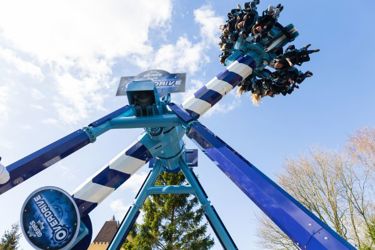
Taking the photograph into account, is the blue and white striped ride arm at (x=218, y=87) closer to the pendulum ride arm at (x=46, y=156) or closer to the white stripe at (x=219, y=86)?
the white stripe at (x=219, y=86)

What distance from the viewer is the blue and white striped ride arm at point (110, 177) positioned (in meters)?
5.08

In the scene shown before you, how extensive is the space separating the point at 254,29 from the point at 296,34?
33.9 inches

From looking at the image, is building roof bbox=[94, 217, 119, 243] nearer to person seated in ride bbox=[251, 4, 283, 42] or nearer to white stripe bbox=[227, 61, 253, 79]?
white stripe bbox=[227, 61, 253, 79]

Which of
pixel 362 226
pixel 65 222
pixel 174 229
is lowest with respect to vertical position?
pixel 362 226

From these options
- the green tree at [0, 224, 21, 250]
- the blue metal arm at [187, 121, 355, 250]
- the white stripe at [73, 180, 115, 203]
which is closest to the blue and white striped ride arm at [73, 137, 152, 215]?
the white stripe at [73, 180, 115, 203]

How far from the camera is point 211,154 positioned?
4.55 metres

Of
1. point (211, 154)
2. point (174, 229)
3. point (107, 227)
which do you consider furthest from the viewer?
point (107, 227)

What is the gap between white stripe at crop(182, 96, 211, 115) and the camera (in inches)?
219

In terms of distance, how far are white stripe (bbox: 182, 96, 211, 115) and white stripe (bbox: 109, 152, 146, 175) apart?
1273 millimetres

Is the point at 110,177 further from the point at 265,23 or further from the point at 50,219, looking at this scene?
the point at 265,23

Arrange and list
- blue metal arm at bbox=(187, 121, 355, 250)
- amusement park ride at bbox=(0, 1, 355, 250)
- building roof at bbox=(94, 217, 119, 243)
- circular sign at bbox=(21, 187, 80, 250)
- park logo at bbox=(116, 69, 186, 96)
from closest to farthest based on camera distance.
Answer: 1. blue metal arm at bbox=(187, 121, 355, 250)
2. amusement park ride at bbox=(0, 1, 355, 250)
3. circular sign at bbox=(21, 187, 80, 250)
4. park logo at bbox=(116, 69, 186, 96)
5. building roof at bbox=(94, 217, 119, 243)

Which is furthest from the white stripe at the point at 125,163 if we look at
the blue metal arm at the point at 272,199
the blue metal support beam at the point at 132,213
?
the blue metal arm at the point at 272,199

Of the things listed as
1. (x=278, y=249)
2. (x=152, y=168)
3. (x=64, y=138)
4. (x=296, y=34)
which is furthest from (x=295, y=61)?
(x=278, y=249)

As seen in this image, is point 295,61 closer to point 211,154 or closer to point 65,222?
point 211,154
